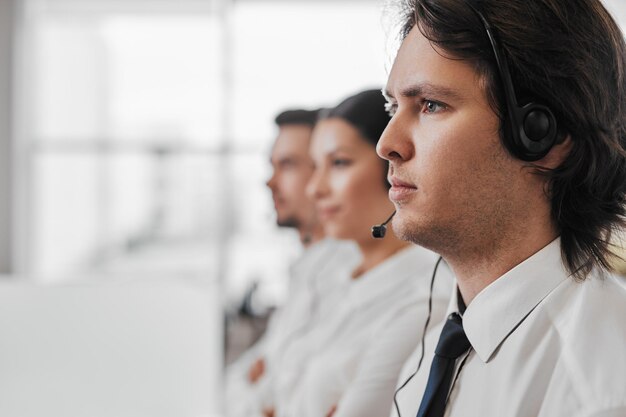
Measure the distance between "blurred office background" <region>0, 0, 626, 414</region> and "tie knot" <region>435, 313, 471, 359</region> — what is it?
9.76 feet

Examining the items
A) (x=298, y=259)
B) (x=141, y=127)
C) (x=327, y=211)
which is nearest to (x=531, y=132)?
(x=327, y=211)

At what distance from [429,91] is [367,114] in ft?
0.91

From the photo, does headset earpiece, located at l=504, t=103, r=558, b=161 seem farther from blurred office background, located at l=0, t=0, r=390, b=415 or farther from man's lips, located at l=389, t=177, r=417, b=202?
blurred office background, located at l=0, t=0, r=390, b=415

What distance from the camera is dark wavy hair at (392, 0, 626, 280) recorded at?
394 mm

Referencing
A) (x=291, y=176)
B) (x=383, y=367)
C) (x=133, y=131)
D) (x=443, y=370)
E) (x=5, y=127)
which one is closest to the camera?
(x=443, y=370)

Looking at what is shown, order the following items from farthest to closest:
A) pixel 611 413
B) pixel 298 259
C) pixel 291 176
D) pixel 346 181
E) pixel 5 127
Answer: pixel 5 127 < pixel 298 259 < pixel 291 176 < pixel 346 181 < pixel 611 413

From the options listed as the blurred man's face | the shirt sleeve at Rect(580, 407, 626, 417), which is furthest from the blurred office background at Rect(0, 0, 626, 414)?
the shirt sleeve at Rect(580, 407, 626, 417)

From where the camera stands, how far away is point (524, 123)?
1.28 feet

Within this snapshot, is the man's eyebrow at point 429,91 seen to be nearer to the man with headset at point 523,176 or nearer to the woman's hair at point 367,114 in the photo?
the man with headset at point 523,176

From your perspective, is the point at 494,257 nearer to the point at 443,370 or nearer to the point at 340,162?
Result: the point at 443,370

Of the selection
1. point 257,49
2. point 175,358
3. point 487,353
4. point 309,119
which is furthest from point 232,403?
point 257,49

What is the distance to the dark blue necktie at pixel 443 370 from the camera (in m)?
0.46

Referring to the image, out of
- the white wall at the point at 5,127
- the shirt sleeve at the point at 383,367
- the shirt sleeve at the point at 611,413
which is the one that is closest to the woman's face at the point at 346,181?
the shirt sleeve at the point at 383,367

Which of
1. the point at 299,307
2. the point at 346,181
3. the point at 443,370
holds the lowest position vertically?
the point at 299,307
